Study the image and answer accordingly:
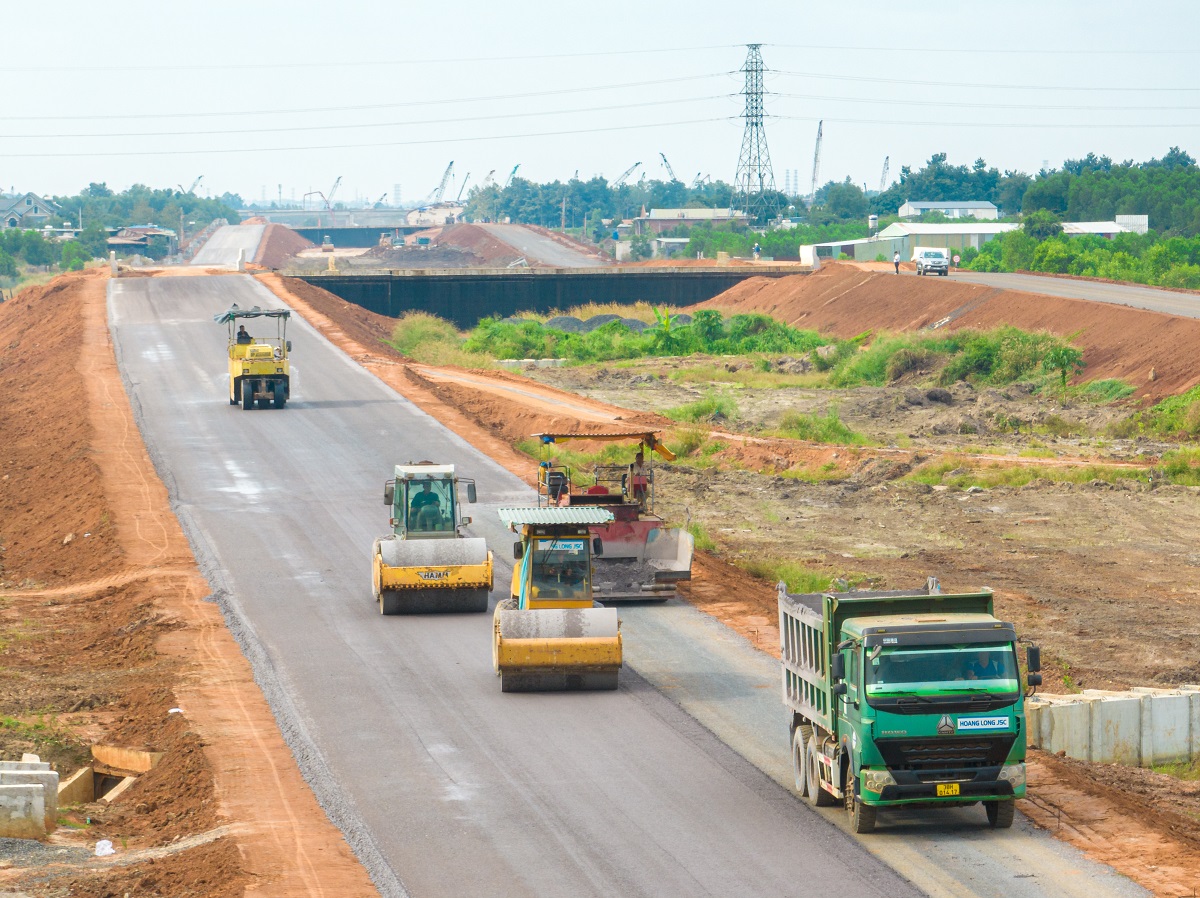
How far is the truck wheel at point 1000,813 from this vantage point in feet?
51.4

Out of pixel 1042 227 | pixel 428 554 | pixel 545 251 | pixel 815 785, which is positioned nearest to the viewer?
pixel 815 785

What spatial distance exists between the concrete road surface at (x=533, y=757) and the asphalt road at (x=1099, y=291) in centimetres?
4555

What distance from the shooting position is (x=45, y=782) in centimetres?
1711

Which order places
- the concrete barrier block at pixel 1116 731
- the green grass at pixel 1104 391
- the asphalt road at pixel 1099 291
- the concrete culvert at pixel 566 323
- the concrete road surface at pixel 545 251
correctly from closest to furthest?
the concrete barrier block at pixel 1116 731, the green grass at pixel 1104 391, the asphalt road at pixel 1099 291, the concrete culvert at pixel 566 323, the concrete road surface at pixel 545 251

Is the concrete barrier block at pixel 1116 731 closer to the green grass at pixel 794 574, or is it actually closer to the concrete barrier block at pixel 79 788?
the green grass at pixel 794 574

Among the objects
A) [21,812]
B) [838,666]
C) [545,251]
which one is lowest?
[21,812]

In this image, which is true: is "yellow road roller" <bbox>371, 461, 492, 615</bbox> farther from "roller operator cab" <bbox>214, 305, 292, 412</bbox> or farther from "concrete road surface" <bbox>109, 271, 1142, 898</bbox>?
"roller operator cab" <bbox>214, 305, 292, 412</bbox>

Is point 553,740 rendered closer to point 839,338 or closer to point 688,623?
point 688,623

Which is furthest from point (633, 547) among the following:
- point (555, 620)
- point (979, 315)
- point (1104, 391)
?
point (979, 315)

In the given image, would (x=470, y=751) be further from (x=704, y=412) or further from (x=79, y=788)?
(x=704, y=412)

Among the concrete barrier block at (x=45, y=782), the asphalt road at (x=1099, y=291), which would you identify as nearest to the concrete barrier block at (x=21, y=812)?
the concrete barrier block at (x=45, y=782)

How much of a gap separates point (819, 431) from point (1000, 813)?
36039 millimetres

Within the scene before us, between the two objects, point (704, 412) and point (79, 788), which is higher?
point (704, 412)

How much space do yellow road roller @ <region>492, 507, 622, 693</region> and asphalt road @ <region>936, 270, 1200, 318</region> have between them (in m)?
50.2
